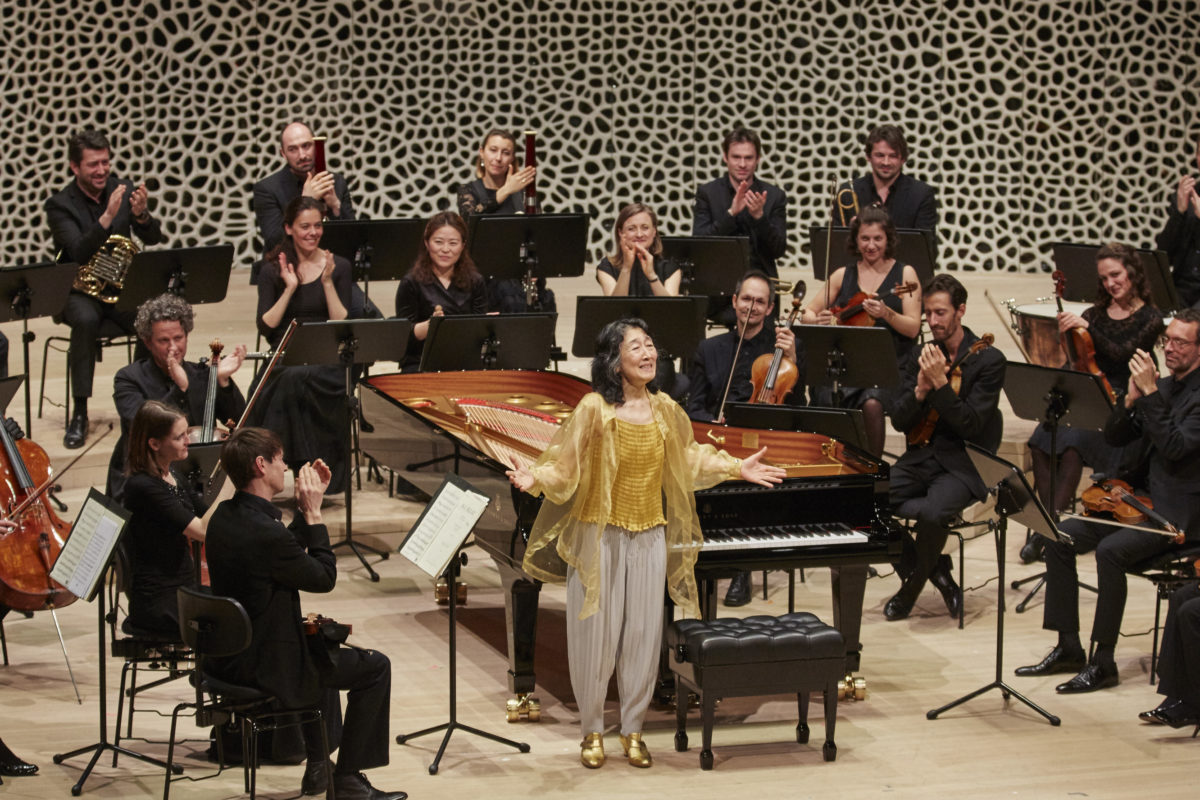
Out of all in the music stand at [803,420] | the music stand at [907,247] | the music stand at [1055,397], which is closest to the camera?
the music stand at [803,420]

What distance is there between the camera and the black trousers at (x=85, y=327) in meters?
8.24

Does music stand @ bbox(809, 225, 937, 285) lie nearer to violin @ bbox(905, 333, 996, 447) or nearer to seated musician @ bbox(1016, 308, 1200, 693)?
violin @ bbox(905, 333, 996, 447)

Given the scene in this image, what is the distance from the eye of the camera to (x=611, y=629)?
5488 millimetres

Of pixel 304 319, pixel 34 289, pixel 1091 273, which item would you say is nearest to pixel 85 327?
pixel 34 289

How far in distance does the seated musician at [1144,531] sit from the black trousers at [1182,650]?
1.23 ft

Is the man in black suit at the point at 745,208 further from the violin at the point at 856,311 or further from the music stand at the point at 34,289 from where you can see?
the music stand at the point at 34,289

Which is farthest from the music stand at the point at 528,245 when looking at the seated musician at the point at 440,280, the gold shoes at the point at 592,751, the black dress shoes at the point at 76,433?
the gold shoes at the point at 592,751

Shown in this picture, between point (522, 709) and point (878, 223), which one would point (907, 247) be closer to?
point (878, 223)

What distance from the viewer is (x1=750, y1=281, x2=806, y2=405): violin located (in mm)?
7098

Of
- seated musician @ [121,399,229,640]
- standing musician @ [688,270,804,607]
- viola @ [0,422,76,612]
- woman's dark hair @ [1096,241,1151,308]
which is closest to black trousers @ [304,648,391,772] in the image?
Result: seated musician @ [121,399,229,640]

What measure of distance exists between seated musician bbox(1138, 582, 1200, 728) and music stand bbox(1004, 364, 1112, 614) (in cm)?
90

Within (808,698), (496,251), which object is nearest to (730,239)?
(496,251)

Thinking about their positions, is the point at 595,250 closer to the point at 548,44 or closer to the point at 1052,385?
the point at 548,44

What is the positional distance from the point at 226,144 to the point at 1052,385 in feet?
24.9
